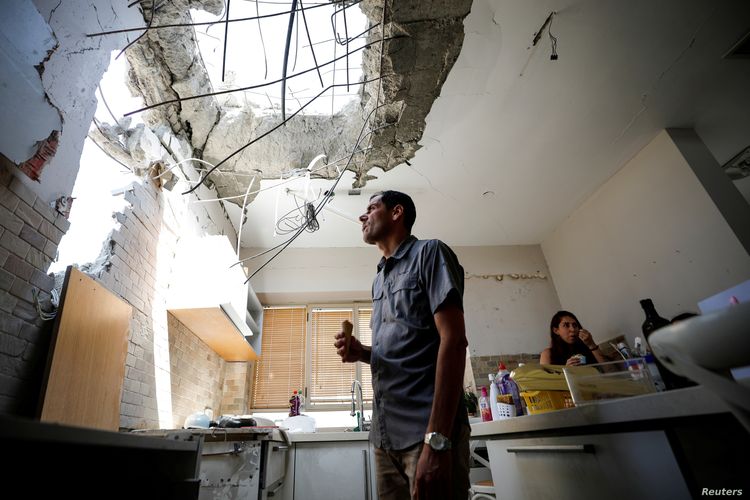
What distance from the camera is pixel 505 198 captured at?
375cm

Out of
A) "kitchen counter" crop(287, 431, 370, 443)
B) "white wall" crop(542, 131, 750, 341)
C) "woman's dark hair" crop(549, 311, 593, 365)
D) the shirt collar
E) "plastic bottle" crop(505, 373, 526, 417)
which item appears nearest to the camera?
the shirt collar

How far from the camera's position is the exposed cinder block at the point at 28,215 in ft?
3.70

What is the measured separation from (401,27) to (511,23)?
0.74 meters

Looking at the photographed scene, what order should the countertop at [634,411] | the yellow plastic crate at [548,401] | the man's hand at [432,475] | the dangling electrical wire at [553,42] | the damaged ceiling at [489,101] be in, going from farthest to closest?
1. the dangling electrical wire at [553,42]
2. the damaged ceiling at [489,101]
3. the yellow plastic crate at [548,401]
4. the man's hand at [432,475]
5. the countertop at [634,411]

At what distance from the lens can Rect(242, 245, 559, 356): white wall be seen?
4.03 meters

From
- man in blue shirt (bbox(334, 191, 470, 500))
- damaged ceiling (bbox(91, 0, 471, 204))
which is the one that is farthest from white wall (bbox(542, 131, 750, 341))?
man in blue shirt (bbox(334, 191, 470, 500))

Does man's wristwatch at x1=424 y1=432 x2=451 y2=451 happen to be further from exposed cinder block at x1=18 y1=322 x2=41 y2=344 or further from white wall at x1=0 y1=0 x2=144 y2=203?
white wall at x1=0 y1=0 x2=144 y2=203

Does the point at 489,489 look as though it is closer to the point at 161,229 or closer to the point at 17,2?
the point at 161,229

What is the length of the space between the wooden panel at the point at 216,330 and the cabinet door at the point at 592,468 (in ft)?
6.17

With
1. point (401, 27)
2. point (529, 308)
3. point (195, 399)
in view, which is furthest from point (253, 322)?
point (529, 308)

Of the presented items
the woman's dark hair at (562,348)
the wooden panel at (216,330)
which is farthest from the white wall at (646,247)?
the wooden panel at (216,330)

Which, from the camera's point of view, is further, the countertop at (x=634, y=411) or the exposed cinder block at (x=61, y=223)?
the exposed cinder block at (x=61, y=223)

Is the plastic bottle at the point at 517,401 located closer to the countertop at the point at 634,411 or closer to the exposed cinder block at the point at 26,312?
the countertop at the point at 634,411

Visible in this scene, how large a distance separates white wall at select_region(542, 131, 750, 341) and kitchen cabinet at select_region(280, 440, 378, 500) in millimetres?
2681
